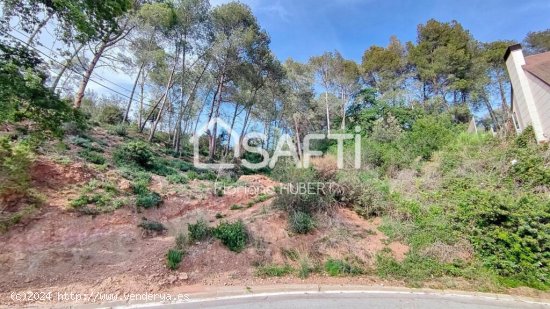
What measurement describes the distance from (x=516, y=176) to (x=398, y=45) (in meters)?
19.6

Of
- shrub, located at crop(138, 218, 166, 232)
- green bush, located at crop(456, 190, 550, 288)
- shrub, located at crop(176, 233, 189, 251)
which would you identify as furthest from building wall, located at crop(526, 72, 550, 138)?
shrub, located at crop(138, 218, 166, 232)

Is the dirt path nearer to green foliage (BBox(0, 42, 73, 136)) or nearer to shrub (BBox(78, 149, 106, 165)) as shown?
shrub (BBox(78, 149, 106, 165))

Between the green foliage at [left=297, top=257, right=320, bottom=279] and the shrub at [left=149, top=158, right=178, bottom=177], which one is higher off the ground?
the shrub at [left=149, top=158, right=178, bottom=177]

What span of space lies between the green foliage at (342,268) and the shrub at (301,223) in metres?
1.25

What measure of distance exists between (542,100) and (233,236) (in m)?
12.8

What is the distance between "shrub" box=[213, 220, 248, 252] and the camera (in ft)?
22.2

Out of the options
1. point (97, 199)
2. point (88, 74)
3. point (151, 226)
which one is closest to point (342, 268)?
point (151, 226)

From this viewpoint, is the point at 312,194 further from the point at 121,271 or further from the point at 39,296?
the point at 39,296

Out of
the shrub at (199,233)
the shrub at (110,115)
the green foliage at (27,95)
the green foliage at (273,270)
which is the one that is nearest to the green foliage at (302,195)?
the green foliage at (273,270)

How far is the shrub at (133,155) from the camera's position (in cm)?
1160

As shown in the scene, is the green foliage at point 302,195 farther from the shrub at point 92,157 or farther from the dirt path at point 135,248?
the shrub at point 92,157

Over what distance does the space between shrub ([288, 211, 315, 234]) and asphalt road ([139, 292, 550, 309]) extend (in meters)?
2.35

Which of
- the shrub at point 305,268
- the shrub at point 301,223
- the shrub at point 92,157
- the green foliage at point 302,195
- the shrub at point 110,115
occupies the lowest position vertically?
the shrub at point 305,268

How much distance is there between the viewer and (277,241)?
724 cm
